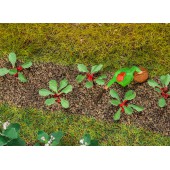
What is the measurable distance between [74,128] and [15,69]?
0.68 m

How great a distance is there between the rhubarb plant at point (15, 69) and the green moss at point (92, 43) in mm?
103

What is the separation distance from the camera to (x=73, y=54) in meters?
2.93

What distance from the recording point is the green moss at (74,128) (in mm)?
2516

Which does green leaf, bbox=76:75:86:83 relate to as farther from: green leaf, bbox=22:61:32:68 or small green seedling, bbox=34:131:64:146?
small green seedling, bbox=34:131:64:146

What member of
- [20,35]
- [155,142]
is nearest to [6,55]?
[20,35]

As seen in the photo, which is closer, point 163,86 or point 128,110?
point 128,110

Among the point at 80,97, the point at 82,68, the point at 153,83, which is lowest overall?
the point at 80,97

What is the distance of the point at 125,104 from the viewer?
2.66 metres

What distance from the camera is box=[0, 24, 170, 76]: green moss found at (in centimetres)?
289

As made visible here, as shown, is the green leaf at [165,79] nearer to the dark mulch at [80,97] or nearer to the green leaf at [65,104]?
the dark mulch at [80,97]

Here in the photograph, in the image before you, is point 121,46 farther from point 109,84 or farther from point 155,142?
point 155,142

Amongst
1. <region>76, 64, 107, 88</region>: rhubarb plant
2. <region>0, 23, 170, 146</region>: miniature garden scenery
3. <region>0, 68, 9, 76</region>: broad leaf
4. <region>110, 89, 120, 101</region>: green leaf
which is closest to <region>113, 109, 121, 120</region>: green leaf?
<region>0, 23, 170, 146</region>: miniature garden scenery

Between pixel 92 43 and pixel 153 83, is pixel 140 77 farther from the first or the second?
pixel 92 43

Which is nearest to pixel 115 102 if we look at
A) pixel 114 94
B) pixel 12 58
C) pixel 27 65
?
pixel 114 94
